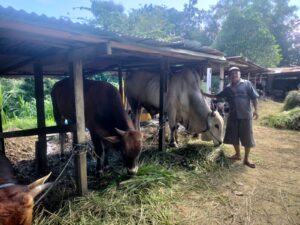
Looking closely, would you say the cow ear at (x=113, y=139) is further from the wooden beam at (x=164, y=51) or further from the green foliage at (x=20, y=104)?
the green foliage at (x=20, y=104)

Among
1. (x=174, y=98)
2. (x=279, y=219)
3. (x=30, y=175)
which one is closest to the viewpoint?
(x=279, y=219)

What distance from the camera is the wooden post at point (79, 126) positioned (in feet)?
12.6

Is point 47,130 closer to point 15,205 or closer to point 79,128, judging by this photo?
point 79,128

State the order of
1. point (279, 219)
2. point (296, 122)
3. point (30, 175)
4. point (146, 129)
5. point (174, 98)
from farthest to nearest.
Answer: point (296, 122), point (146, 129), point (174, 98), point (30, 175), point (279, 219)

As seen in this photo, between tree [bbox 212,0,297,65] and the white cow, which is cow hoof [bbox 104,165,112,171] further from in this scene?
tree [bbox 212,0,297,65]

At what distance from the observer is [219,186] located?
4684mm

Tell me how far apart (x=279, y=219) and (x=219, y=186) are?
1.20 m

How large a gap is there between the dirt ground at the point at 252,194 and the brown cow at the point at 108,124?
1.13 m

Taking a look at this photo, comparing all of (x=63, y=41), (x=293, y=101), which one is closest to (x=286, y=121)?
(x=293, y=101)

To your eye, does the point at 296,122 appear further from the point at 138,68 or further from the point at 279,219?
the point at 279,219

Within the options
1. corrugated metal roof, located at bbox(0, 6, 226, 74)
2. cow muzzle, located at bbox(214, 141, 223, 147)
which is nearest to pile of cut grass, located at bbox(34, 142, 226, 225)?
cow muzzle, located at bbox(214, 141, 223, 147)

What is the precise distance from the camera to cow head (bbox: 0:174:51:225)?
7.19ft

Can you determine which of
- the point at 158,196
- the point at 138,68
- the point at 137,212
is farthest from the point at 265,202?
the point at 138,68

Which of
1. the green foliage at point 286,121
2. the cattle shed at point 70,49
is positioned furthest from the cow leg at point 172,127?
the green foliage at point 286,121
